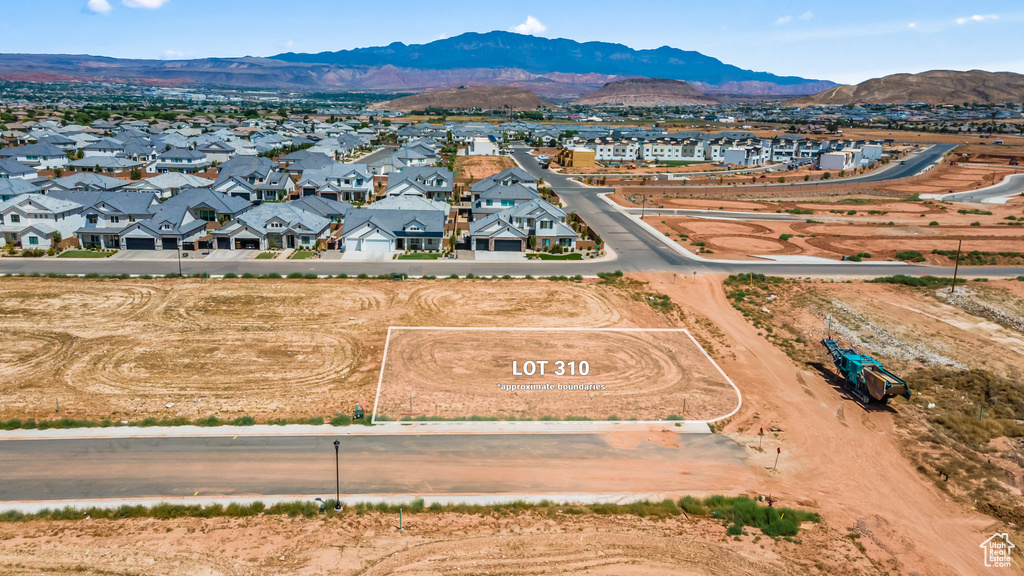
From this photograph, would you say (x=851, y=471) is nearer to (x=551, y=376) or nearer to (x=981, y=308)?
(x=551, y=376)

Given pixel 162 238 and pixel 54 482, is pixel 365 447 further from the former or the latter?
pixel 162 238

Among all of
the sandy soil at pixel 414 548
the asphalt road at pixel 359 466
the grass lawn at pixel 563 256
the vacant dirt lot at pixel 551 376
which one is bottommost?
the sandy soil at pixel 414 548

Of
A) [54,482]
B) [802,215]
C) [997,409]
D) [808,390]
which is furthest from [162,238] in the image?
[802,215]

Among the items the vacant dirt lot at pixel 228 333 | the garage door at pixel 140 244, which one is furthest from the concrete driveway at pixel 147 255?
the vacant dirt lot at pixel 228 333

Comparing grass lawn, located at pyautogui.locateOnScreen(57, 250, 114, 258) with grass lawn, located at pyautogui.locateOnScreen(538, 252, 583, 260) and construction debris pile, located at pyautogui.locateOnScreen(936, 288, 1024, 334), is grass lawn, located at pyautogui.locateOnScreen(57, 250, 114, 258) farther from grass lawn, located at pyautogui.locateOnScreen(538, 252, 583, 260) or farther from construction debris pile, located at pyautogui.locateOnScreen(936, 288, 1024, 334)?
construction debris pile, located at pyautogui.locateOnScreen(936, 288, 1024, 334)

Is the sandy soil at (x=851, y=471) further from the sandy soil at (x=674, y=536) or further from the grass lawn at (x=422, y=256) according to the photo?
the grass lawn at (x=422, y=256)

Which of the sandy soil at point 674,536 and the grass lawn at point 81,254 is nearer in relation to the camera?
the sandy soil at point 674,536
